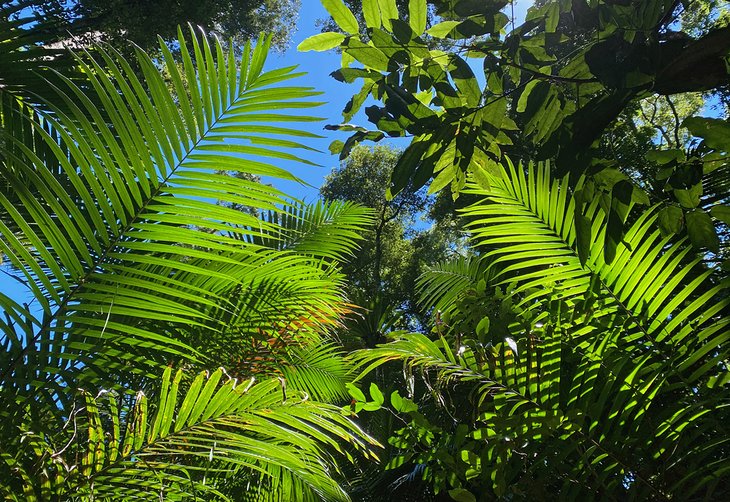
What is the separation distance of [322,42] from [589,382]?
1123mm

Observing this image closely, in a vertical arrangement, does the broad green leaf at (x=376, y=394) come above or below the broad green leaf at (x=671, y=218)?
below

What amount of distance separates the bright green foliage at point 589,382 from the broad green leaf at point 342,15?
503mm

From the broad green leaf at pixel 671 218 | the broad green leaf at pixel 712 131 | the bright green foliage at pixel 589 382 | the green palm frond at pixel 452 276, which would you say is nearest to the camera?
the broad green leaf at pixel 712 131

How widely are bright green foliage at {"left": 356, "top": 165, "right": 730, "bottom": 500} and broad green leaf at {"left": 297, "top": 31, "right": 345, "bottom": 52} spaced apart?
1.65ft

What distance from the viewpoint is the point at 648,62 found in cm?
86

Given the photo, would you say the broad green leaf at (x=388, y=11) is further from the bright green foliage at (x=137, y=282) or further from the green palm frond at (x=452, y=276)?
the green palm frond at (x=452, y=276)

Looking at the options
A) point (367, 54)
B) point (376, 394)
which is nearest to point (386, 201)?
point (367, 54)

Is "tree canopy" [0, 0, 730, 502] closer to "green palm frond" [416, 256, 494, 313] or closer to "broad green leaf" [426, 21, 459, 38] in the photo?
"broad green leaf" [426, 21, 459, 38]

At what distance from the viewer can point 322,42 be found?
1092 millimetres

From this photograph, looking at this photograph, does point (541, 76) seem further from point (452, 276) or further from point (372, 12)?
point (452, 276)

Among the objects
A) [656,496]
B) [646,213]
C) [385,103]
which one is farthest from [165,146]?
[656,496]

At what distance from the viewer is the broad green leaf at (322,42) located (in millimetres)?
1058

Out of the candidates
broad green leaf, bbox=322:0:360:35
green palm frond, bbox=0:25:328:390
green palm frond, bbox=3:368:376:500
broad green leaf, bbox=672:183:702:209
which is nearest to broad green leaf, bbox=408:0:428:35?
broad green leaf, bbox=322:0:360:35

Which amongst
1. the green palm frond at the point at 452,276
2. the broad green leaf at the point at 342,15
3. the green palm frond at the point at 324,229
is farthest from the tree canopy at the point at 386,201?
the green palm frond at the point at 452,276
